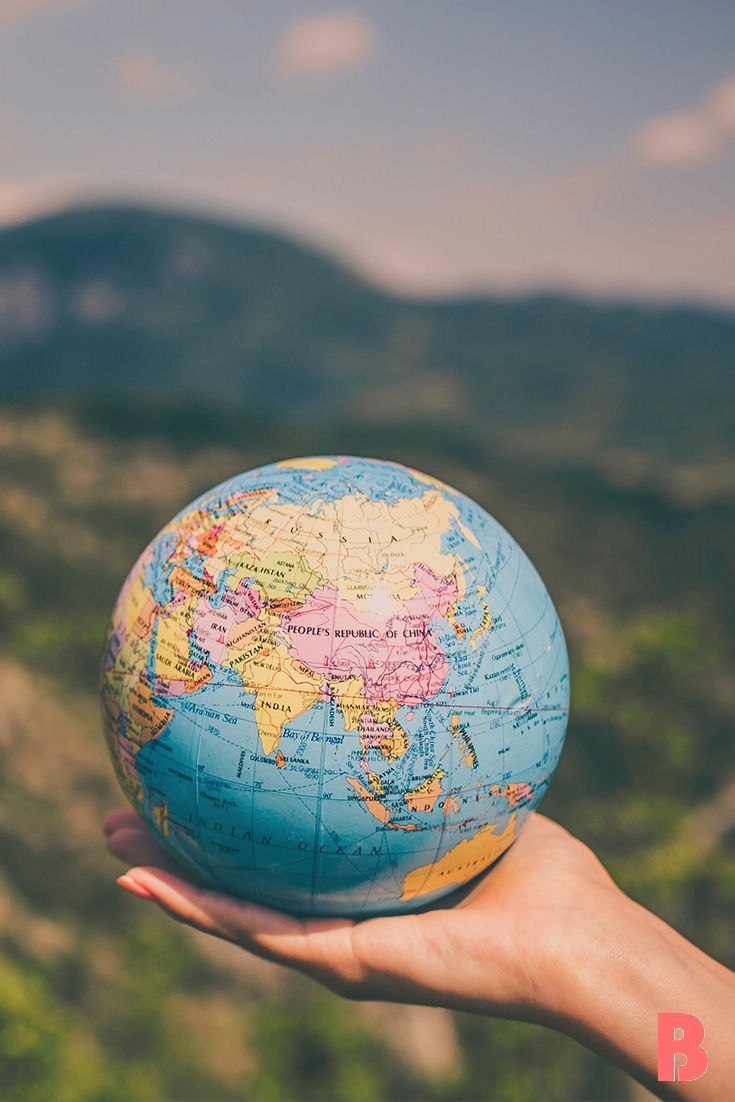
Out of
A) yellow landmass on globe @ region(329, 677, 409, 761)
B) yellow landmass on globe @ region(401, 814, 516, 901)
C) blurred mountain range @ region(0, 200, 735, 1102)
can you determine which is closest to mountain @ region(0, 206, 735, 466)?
blurred mountain range @ region(0, 200, 735, 1102)

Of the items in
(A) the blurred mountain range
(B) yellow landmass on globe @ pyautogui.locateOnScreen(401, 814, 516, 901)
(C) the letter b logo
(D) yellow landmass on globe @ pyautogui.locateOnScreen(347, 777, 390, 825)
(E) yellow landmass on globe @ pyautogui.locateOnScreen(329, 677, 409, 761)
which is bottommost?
(A) the blurred mountain range

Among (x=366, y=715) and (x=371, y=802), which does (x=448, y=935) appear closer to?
(x=371, y=802)

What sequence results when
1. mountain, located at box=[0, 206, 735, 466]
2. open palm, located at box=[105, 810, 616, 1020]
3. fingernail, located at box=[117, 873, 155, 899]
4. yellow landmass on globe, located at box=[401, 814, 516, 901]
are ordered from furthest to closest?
1. mountain, located at box=[0, 206, 735, 466]
2. fingernail, located at box=[117, 873, 155, 899]
3. yellow landmass on globe, located at box=[401, 814, 516, 901]
4. open palm, located at box=[105, 810, 616, 1020]

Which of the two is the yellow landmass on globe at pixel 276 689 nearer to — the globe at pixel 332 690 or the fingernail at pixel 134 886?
the globe at pixel 332 690

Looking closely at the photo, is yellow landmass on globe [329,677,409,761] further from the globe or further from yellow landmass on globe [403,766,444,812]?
yellow landmass on globe [403,766,444,812]

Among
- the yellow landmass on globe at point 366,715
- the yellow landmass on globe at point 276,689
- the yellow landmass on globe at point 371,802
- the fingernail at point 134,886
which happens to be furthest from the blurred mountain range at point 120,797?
the yellow landmass on globe at point 366,715

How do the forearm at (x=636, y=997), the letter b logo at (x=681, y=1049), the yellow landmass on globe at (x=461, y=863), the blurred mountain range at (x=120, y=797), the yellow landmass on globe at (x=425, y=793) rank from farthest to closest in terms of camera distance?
the blurred mountain range at (x=120, y=797) → the yellow landmass on globe at (x=461, y=863) → the yellow landmass on globe at (x=425, y=793) → the forearm at (x=636, y=997) → the letter b logo at (x=681, y=1049)

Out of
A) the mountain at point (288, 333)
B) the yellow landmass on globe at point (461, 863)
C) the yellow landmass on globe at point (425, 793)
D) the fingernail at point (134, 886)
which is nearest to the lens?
the yellow landmass on globe at point (425, 793)
